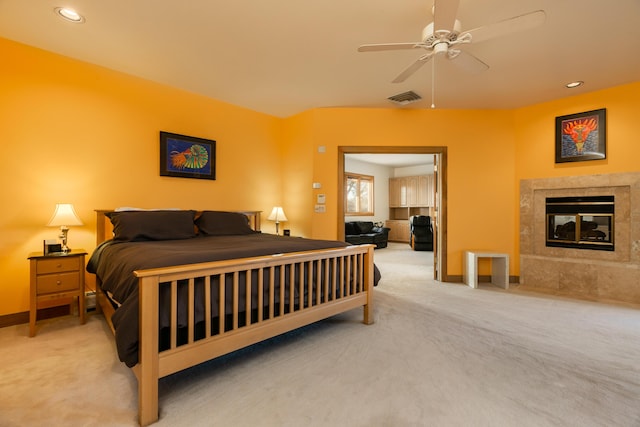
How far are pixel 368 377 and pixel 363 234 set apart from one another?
18.4ft

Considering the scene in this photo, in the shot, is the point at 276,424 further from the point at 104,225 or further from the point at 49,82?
the point at 49,82

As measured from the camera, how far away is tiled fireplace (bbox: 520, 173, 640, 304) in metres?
3.40

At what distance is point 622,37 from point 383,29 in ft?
6.88

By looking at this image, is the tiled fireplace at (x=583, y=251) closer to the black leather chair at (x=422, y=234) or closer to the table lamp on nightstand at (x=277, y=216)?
the black leather chair at (x=422, y=234)

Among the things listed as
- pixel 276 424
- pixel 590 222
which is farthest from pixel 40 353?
pixel 590 222

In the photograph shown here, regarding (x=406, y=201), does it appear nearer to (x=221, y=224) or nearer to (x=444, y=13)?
(x=221, y=224)

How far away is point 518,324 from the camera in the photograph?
8.78 ft

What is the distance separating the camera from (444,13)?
180 centimetres

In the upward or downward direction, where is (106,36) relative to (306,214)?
upward

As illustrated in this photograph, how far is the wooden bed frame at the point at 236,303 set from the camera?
1.42m

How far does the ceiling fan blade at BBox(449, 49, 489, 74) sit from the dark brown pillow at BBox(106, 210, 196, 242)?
116 inches

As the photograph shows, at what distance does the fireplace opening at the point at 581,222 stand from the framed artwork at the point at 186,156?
15.5 feet

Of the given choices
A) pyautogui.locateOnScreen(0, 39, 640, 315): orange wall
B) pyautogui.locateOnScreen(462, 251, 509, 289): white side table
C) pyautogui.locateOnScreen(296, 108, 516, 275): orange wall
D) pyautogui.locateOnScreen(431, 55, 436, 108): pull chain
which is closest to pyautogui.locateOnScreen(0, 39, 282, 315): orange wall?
pyautogui.locateOnScreen(0, 39, 640, 315): orange wall

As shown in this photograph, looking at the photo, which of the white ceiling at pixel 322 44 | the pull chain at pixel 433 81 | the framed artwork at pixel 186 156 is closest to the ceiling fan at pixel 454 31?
the white ceiling at pixel 322 44
